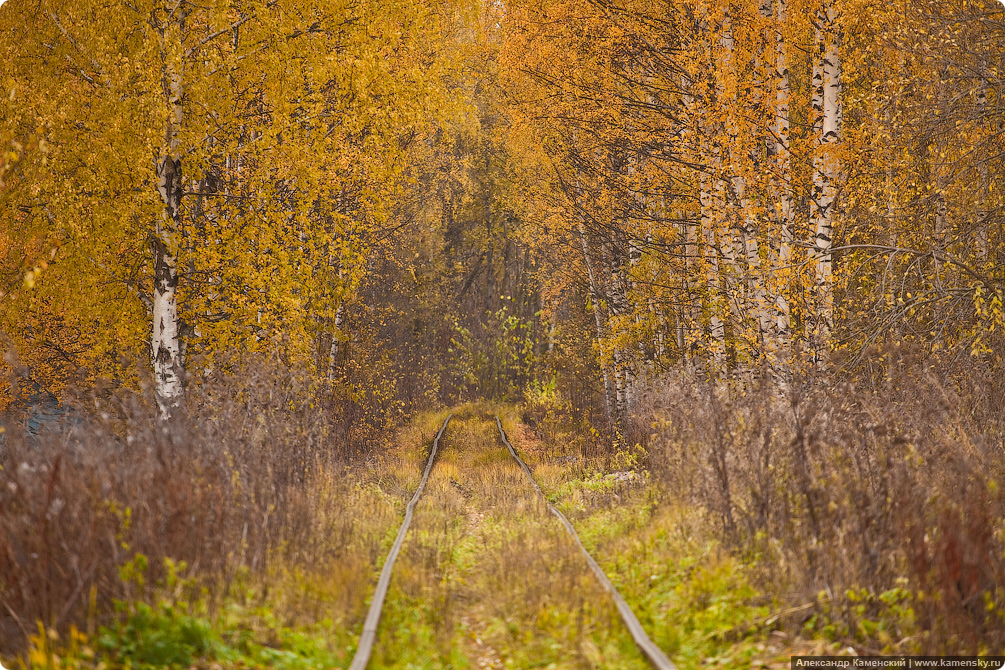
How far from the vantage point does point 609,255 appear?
657 inches

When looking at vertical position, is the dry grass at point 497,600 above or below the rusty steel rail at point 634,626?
below

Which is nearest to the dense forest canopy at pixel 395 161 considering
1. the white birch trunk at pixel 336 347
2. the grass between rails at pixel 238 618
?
the white birch trunk at pixel 336 347

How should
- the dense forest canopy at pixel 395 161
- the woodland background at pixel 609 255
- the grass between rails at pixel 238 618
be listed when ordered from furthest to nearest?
1. the dense forest canopy at pixel 395 161
2. the woodland background at pixel 609 255
3. the grass between rails at pixel 238 618

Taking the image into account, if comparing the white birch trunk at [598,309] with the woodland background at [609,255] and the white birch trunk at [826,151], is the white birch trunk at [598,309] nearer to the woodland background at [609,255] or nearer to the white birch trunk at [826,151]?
the woodland background at [609,255]

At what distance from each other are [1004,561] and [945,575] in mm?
593

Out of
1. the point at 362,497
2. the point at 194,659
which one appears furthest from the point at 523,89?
the point at 194,659

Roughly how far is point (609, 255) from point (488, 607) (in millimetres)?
11028

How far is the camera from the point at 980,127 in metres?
10.5

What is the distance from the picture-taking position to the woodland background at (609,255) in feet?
19.0

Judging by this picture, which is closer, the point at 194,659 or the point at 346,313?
the point at 194,659

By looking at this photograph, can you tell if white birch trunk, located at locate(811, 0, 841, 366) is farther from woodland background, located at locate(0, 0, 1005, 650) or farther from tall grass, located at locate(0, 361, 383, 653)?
tall grass, located at locate(0, 361, 383, 653)

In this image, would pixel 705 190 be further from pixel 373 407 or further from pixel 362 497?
pixel 373 407

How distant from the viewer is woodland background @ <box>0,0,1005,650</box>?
227 inches

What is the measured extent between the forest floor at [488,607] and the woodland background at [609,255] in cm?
42
